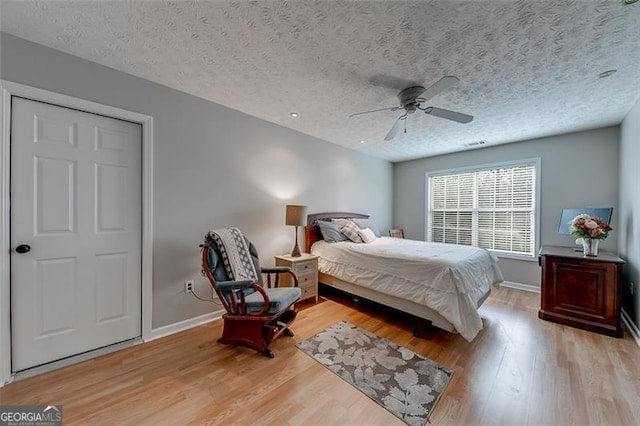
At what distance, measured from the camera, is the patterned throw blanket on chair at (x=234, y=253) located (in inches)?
90.5

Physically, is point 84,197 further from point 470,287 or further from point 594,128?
point 594,128


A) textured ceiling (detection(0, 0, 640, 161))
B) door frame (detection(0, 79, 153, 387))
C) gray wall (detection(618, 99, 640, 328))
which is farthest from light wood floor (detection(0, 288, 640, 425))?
textured ceiling (detection(0, 0, 640, 161))

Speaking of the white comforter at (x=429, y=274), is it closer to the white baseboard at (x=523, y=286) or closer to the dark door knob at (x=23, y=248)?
the white baseboard at (x=523, y=286)

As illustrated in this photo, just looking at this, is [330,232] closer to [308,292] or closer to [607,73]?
[308,292]

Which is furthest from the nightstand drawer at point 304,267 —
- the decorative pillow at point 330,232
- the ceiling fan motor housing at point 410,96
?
the ceiling fan motor housing at point 410,96

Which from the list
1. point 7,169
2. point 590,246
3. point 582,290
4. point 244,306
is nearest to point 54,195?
point 7,169

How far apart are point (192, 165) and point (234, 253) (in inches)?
42.3

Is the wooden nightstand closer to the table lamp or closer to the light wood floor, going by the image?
the table lamp

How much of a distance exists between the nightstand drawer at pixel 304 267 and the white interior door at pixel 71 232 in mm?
1620

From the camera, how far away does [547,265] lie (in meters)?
2.86

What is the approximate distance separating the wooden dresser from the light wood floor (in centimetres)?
18

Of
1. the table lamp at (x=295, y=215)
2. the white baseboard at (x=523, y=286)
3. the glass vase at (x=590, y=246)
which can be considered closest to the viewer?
the glass vase at (x=590, y=246)

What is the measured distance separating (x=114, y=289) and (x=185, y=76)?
205 centimetres

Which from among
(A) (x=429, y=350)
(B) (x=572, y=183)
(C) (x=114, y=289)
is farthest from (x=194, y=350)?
(B) (x=572, y=183)
